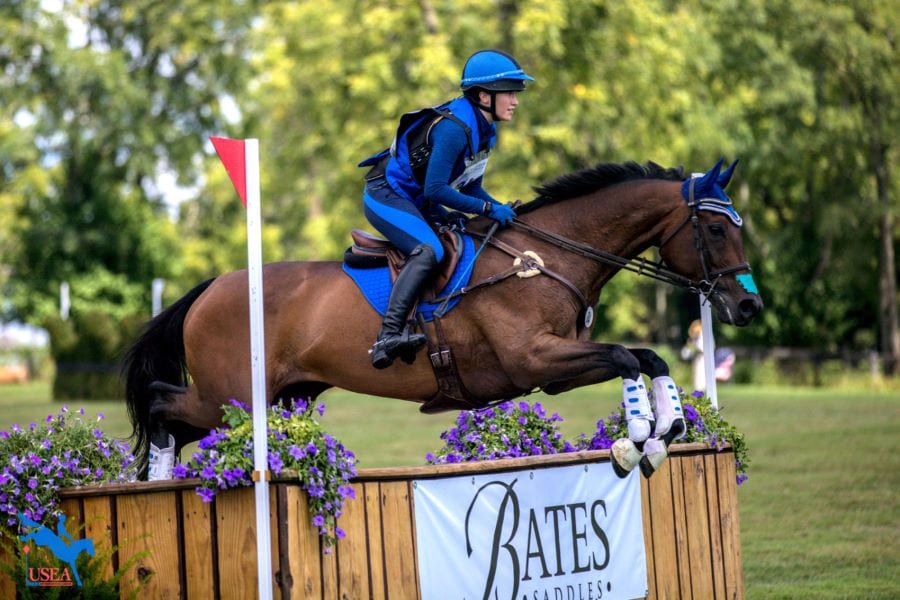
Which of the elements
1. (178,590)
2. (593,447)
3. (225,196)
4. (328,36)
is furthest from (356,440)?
(225,196)

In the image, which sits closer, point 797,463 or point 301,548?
point 301,548

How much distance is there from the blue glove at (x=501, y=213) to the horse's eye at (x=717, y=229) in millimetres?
987

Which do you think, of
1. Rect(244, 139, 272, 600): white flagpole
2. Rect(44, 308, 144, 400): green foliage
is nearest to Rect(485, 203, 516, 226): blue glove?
Rect(244, 139, 272, 600): white flagpole

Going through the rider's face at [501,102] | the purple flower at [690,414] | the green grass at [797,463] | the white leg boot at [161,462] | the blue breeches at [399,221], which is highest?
the rider's face at [501,102]

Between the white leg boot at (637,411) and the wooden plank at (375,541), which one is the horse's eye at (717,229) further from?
the wooden plank at (375,541)

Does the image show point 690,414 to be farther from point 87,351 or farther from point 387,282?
point 87,351

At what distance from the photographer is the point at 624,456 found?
5.63 meters

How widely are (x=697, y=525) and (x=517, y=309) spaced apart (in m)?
1.42

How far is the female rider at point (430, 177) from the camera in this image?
6059 mm

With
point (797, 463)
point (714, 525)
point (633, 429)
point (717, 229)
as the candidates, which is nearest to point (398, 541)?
point (633, 429)

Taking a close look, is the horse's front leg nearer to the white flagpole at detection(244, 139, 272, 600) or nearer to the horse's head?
the horse's head

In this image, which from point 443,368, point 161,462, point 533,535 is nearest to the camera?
point 533,535

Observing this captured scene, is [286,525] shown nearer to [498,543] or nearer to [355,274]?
[498,543]
